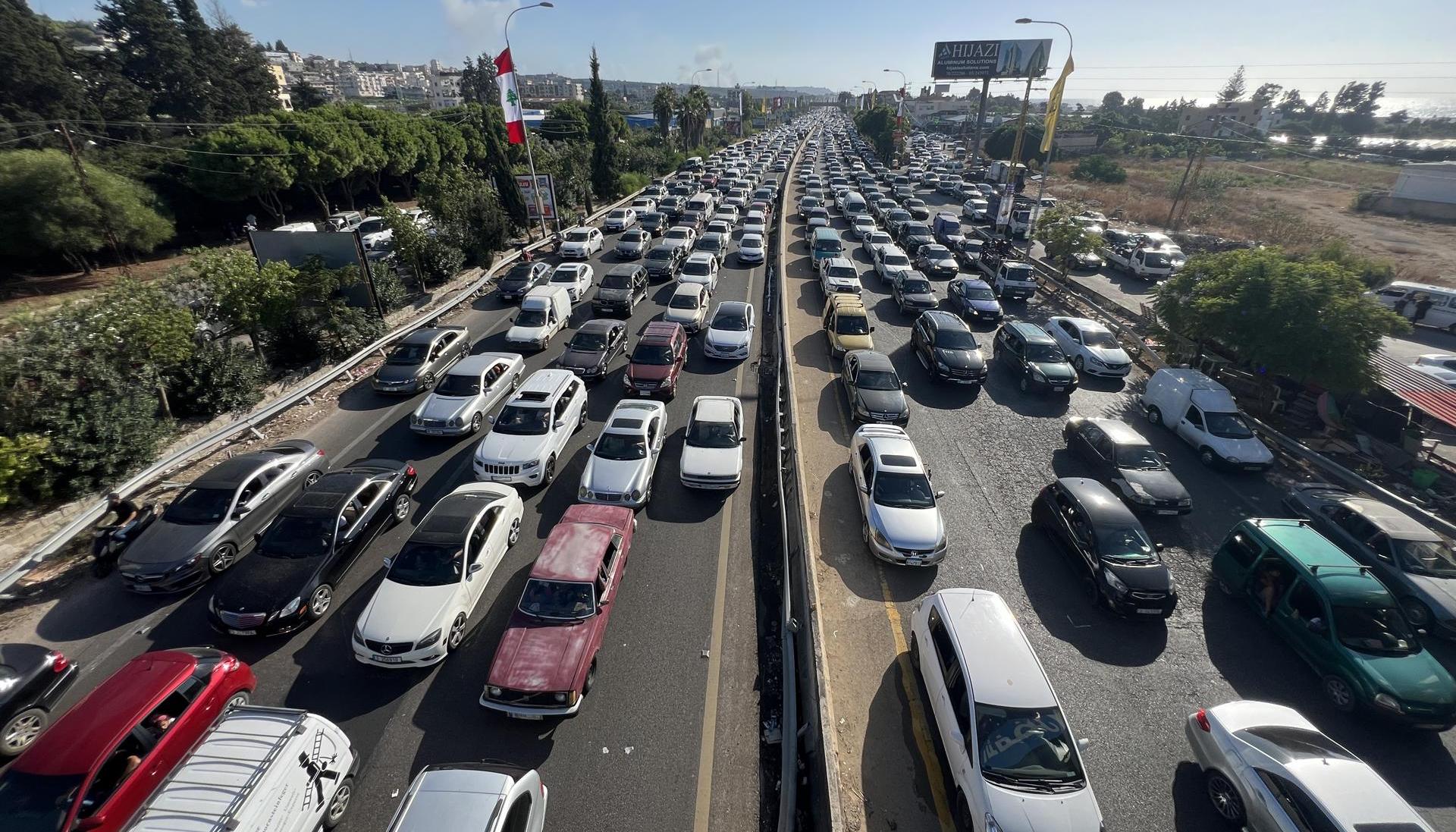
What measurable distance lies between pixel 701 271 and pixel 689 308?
523 centimetres

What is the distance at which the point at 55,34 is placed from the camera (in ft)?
142

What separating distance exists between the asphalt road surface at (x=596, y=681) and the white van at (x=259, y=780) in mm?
795

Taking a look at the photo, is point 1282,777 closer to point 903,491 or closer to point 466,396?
point 903,491

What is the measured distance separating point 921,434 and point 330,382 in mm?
18892

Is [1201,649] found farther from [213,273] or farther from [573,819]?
[213,273]

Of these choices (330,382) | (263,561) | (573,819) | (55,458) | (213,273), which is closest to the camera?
(573,819)

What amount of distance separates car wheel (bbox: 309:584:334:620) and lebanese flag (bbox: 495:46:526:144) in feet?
86.1

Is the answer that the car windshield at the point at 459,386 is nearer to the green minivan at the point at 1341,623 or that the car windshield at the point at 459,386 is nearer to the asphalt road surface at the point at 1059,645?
the asphalt road surface at the point at 1059,645

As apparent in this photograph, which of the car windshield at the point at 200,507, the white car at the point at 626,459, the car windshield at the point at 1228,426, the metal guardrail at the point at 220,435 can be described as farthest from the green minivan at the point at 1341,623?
the metal guardrail at the point at 220,435

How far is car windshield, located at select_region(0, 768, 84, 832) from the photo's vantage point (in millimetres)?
5641

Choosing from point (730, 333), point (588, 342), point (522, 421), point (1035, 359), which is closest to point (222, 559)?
point (522, 421)

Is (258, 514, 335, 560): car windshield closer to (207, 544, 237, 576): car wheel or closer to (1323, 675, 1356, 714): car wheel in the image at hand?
(207, 544, 237, 576): car wheel

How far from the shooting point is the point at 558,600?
876cm

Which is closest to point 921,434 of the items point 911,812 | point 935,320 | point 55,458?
point 935,320
